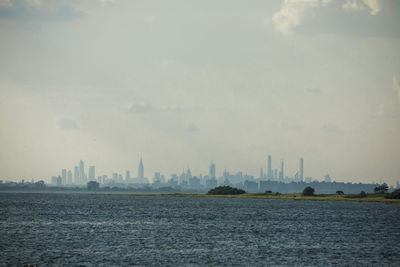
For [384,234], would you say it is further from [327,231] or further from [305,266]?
[305,266]

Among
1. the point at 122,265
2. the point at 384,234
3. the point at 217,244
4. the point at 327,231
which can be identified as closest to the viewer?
the point at 122,265

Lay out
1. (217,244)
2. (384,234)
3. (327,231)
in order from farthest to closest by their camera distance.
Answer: (327,231) → (384,234) → (217,244)

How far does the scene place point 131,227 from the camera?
347ft

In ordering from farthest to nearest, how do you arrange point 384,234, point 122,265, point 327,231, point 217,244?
point 327,231 → point 384,234 → point 217,244 → point 122,265

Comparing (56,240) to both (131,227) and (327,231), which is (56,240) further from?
(327,231)

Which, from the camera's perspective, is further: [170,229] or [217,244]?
[170,229]

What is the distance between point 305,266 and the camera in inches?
2450

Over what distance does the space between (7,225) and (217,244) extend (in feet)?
159

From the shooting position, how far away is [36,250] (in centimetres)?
7038

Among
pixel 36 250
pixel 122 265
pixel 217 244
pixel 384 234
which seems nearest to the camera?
pixel 122 265

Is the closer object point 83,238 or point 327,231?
point 83,238

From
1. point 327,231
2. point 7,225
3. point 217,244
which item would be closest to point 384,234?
point 327,231

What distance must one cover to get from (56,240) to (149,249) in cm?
1714

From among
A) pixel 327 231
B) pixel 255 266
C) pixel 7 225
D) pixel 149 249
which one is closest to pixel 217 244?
pixel 149 249
